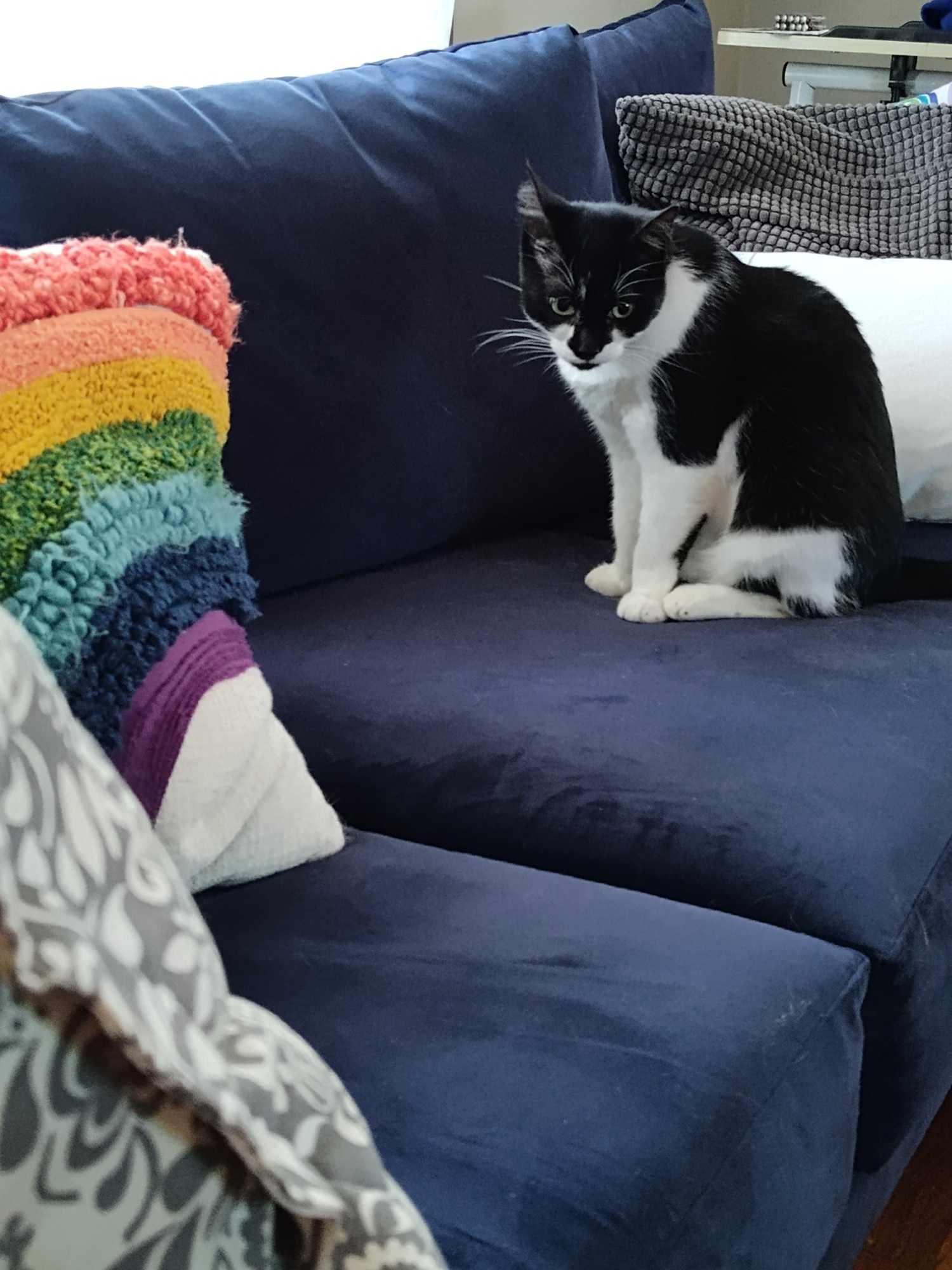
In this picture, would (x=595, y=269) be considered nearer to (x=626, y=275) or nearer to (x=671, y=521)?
(x=626, y=275)

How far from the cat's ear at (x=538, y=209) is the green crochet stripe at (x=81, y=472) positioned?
0.61 meters

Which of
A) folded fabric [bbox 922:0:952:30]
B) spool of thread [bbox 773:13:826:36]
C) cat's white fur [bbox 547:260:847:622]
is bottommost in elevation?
cat's white fur [bbox 547:260:847:622]

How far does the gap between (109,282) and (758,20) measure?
330 centimetres

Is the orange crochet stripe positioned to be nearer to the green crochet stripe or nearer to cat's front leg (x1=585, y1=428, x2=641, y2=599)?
the green crochet stripe

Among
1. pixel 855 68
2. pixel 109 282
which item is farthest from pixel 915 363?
pixel 855 68

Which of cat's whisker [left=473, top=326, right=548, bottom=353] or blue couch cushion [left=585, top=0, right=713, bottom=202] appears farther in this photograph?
blue couch cushion [left=585, top=0, right=713, bottom=202]

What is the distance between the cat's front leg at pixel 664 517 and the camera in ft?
4.81

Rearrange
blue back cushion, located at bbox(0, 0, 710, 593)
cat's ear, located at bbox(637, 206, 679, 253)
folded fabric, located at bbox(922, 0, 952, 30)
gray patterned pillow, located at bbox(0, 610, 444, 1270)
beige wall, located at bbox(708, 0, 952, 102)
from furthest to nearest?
beige wall, located at bbox(708, 0, 952, 102) → folded fabric, located at bbox(922, 0, 952, 30) → cat's ear, located at bbox(637, 206, 679, 253) → blue back cushion, located at bbox(0, 0, 710, 593) → gray patterned pillow, located at bbox(0, 610, 444, 1270)

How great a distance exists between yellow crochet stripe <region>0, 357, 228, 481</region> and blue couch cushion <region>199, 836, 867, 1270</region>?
1.06 ft

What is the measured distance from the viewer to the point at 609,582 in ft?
4.91

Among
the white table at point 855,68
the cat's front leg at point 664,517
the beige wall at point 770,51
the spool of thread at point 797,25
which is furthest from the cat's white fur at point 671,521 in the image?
the beige wall at point 770,51

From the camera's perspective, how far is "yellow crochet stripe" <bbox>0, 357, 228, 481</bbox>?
2.55ft

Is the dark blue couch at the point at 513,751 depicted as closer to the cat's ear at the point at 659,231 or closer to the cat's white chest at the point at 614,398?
the cat's white chest at the point at 614,398

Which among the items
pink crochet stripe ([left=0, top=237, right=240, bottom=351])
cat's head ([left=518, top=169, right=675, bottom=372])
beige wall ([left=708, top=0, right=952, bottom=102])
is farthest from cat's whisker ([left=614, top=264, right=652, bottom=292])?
beige wall ([left=708, top=0, right=952, bottom=102])
